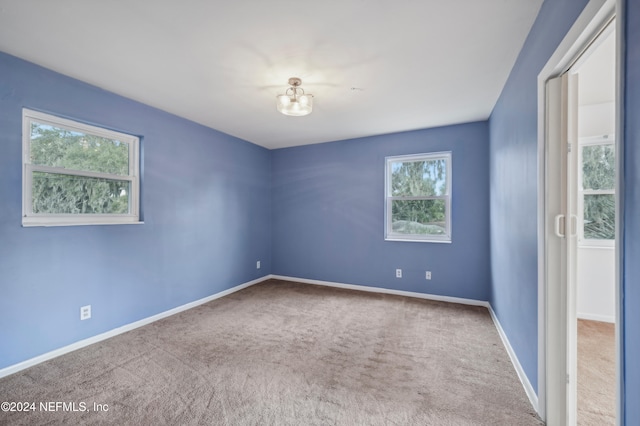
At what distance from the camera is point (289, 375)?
209 cm

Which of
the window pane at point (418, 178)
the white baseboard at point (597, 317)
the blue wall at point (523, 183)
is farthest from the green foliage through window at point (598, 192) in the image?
the window pane at point (418, 178)

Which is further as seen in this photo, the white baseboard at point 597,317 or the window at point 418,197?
the window at point 418,197

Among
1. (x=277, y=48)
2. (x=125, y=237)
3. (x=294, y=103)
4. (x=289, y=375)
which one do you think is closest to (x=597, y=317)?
(x=289, y=375)

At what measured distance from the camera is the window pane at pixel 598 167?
3121 mm

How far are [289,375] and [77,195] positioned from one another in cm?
261

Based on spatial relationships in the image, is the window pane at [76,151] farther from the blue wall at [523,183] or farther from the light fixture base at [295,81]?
the blue wall at [523,183]

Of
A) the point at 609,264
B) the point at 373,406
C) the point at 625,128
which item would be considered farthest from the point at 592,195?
the point at 373,406

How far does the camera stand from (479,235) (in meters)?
3.66

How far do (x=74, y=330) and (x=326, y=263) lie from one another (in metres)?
3.25

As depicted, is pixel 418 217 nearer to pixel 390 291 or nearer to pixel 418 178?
pixel 418 178

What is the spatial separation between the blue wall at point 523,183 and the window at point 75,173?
374 cm

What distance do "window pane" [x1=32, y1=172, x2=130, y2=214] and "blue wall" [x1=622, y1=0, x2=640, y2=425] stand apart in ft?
12.2

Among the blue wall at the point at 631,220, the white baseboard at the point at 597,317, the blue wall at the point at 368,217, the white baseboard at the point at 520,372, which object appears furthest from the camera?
the blue wall at the point at 368,217

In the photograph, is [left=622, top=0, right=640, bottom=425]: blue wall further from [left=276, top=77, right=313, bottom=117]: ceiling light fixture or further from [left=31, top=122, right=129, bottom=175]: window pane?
[left=31, top=122, right=129, bottom=175]: window pane
